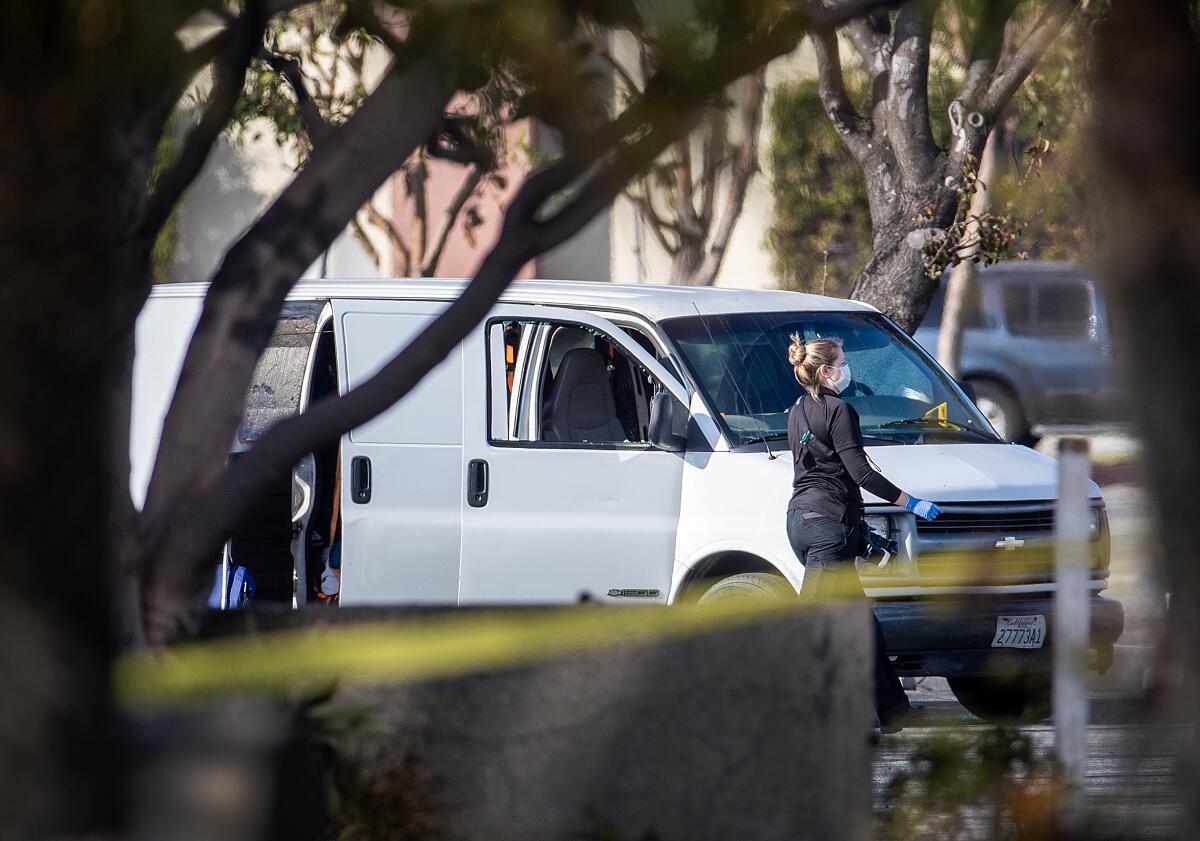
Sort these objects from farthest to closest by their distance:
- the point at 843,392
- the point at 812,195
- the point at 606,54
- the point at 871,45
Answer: the point at 812,195, the point at 871,45, the point at 843,392, the point at 606,54

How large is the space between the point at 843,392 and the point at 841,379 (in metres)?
0.96

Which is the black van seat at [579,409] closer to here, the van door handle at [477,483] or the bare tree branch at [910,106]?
the van door handle at [477,483]

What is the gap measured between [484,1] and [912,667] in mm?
5170

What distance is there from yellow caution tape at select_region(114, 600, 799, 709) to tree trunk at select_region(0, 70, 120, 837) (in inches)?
30.8

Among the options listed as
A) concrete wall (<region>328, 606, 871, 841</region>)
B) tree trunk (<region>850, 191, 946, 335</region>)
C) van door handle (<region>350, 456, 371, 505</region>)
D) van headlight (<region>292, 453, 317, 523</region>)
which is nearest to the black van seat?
van door handle (<region>350, 456, 371, 505</region>)

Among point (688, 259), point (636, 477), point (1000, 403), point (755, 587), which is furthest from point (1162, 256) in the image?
point (688, 259)

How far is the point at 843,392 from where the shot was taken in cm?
959

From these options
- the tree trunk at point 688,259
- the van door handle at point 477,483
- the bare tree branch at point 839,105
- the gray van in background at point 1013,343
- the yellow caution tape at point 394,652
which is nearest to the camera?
the yellow caution tape at point 394,652

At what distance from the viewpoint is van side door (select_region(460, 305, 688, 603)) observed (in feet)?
29.0

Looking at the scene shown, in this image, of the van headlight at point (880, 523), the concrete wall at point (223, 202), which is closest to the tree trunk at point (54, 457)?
the van headlight at point (880, 523)

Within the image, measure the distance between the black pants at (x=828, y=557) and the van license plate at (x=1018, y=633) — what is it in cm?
62

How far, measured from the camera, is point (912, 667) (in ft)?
27.6

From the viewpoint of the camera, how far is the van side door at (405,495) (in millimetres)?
8969

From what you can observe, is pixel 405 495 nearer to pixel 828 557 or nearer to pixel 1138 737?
pixel 828 557
